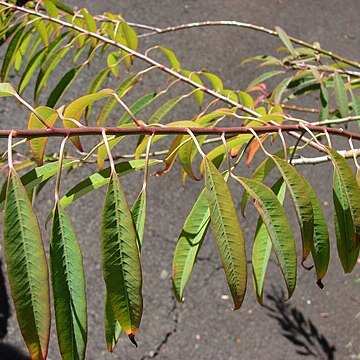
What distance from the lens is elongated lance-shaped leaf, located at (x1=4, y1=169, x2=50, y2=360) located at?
0.54 metres

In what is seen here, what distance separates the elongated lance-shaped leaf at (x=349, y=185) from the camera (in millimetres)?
708

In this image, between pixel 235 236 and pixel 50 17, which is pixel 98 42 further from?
pixel 235 236

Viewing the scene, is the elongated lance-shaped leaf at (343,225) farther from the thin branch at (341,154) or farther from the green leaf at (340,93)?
the green leaf at (340,93)

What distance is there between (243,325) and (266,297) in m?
0.16

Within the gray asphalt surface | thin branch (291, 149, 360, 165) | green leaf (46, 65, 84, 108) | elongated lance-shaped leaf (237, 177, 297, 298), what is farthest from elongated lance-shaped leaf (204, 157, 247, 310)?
the gray asphalt surface

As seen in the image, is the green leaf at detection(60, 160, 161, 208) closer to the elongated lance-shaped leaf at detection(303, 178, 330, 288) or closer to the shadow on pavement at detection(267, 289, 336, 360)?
the elongated lance-shaped leaf at detection(303, 178, 330, 288)

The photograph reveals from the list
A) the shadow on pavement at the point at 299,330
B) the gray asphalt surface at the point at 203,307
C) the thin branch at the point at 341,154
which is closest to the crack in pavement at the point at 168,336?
the gray asphalt surface at the point at 203,307

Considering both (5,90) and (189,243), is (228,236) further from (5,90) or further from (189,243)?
(5,90)

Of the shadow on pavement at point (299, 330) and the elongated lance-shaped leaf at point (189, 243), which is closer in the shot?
the elongated lance-shaped leaf at point (189, 243)

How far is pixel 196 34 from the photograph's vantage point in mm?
3664

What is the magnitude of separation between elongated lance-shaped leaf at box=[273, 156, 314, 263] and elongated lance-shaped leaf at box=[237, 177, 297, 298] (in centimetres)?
2

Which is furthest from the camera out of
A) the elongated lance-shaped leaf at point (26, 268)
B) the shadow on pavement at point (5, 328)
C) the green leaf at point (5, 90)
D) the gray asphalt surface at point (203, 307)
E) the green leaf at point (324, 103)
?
the gray asphalt surface at point (203, 307)

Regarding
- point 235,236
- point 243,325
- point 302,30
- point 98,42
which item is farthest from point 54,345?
point 302,30

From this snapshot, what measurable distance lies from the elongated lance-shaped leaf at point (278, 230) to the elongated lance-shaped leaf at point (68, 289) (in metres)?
0.22
